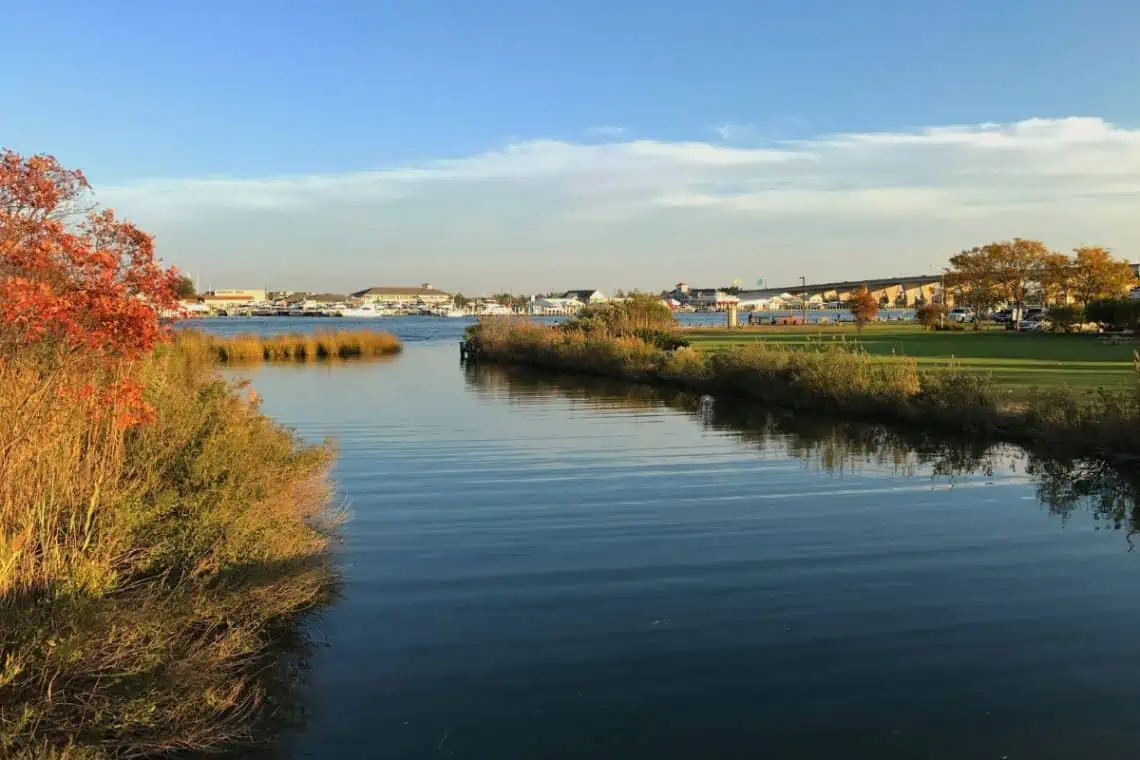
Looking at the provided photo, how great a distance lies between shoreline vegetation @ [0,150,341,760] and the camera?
4.70 meters

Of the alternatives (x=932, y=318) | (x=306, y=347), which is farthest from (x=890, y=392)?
(x=932, y=318)

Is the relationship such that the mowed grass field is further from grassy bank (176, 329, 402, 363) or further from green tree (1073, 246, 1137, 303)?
grassy bank (176, 329, 402, 363)

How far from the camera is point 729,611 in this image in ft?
26.5

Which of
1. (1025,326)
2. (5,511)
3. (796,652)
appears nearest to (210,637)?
(5,511)

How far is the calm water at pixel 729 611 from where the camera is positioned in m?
5.86

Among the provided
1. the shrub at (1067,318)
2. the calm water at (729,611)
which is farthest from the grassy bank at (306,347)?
the shrub at (1067,318)

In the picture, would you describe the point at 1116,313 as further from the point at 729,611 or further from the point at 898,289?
the point at 898,289

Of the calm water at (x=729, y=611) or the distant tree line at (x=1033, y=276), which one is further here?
the distant tree line at (x=1033, y=276)

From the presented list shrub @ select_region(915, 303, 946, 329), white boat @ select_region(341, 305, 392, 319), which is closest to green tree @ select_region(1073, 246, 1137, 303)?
shrub @ select_region(915, 303, 946, 329)

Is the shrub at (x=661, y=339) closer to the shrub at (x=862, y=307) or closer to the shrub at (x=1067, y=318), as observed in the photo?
the shrub at (x=862, y=307)

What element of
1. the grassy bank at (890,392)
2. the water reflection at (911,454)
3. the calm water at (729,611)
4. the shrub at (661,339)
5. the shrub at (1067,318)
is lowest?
the calm water at (729,611)

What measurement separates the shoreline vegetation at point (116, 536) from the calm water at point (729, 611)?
2.15ft

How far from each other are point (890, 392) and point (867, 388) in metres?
0.93

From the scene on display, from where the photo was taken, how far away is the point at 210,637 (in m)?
6.22
